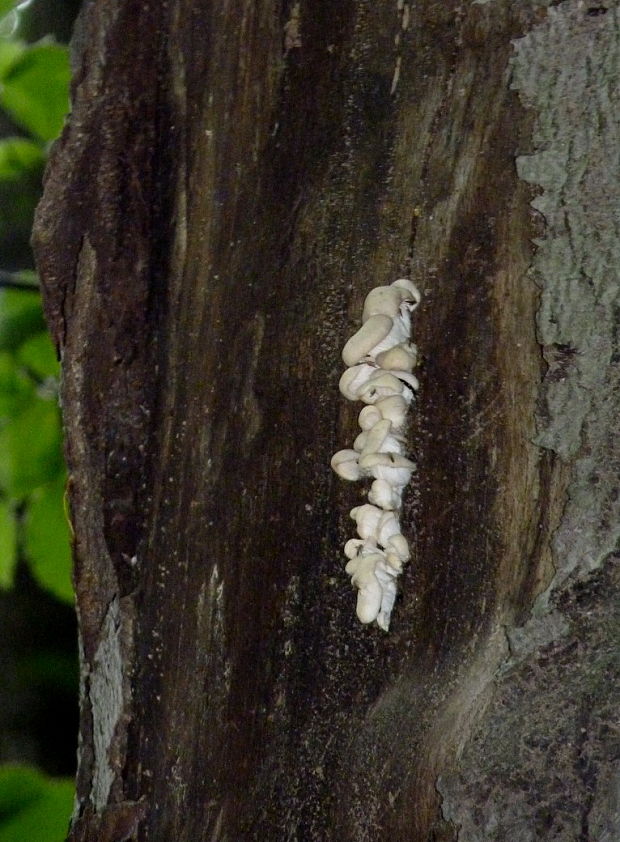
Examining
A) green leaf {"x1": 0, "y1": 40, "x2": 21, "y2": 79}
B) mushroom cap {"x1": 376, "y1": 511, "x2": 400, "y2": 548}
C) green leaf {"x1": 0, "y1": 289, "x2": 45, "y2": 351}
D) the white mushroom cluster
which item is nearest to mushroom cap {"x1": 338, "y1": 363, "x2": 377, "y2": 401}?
the white mushroom cluster

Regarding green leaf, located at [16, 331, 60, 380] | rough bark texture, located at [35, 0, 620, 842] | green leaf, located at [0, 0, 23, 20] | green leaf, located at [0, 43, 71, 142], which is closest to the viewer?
rough bark texture, located at [35, 0, 620, 842]

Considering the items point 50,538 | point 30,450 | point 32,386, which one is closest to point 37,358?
point 32,386

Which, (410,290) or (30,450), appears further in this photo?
(30,450)

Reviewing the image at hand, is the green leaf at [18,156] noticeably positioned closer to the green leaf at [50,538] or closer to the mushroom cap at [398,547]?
the green leaf at [50,538]

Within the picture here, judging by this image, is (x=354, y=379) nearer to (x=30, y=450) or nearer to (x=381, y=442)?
(x=381, y=442)

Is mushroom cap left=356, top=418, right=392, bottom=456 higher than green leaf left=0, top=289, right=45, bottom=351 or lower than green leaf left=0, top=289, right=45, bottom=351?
higher

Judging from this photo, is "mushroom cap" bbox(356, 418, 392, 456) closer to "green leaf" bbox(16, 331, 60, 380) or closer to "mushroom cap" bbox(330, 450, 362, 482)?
"mushroom cap" bbox(330, 450, 362, 482)
